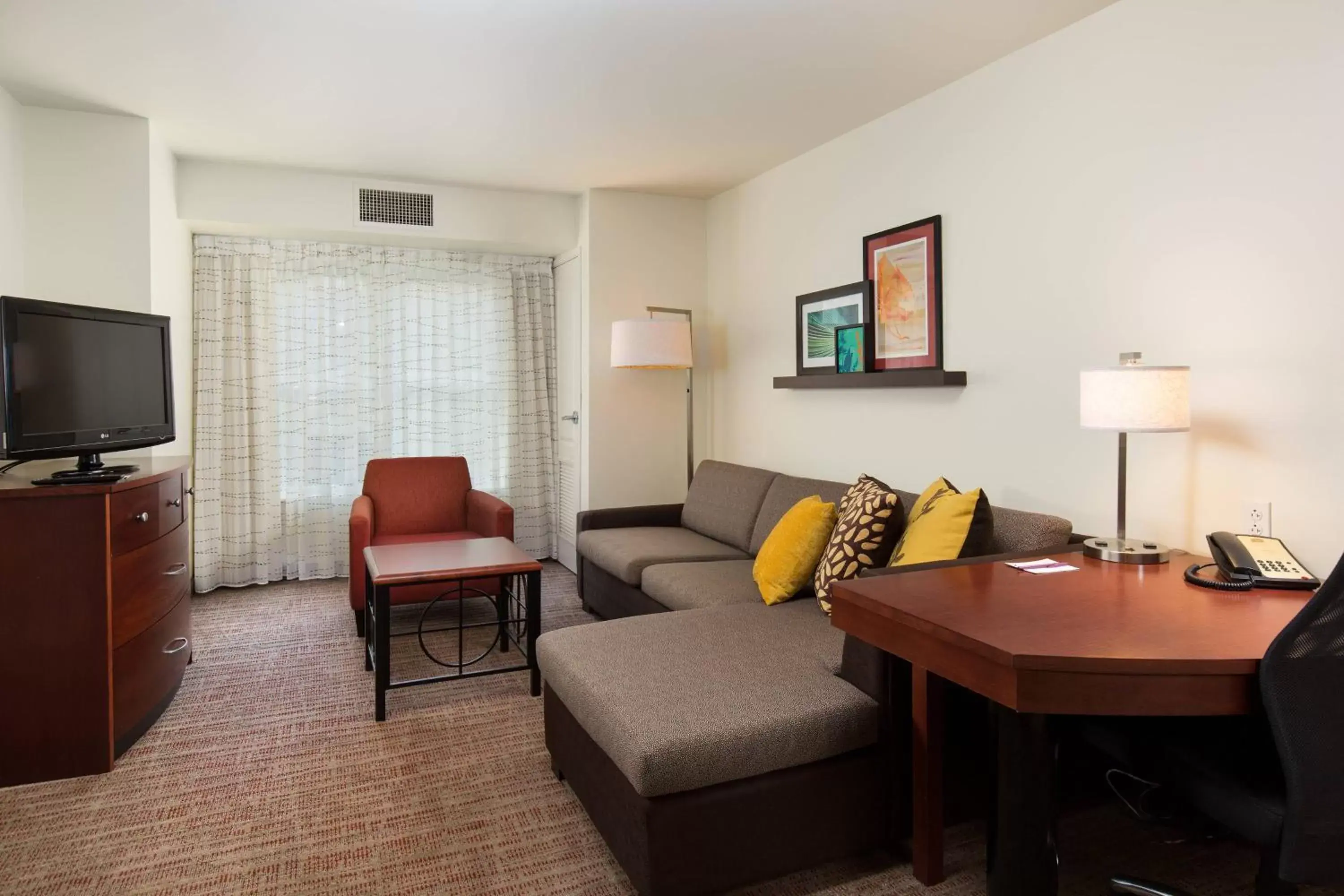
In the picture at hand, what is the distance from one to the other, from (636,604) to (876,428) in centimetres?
132

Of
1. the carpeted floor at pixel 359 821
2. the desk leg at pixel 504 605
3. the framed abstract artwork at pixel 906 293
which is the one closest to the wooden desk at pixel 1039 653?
the carpeted floor at pixel 359 821

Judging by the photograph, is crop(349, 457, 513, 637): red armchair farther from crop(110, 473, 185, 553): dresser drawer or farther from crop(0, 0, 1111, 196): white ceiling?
crop(0, 0, 1111, 196): white ceiling

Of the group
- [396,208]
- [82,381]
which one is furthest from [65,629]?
[396,208]

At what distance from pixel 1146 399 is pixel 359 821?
238 centimetres

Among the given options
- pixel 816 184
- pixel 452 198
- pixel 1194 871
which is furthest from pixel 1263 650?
pixel 452 198

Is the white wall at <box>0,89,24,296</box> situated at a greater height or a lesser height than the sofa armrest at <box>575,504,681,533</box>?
greater

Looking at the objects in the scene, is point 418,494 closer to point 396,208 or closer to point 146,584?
point 396,208

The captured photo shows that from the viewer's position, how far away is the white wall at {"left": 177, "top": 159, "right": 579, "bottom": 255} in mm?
4406

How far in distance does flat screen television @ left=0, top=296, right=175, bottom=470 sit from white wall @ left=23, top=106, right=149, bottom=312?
0.70 metres

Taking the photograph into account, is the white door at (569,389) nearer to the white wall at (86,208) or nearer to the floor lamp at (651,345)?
the floor lamp at (651,345)

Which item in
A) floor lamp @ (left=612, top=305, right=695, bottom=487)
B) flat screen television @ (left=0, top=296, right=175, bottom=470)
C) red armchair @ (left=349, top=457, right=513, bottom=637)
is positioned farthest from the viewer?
floor lamp @ (left=612, top=305, right=695, bottom=487)

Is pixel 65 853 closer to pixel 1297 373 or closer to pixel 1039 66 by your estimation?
pixel 1297 373

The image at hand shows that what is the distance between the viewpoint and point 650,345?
441cm

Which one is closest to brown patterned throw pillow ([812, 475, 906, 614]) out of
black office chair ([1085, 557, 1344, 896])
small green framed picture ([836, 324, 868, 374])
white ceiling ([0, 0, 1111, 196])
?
small green framed picture ([836, 324, 868, 374])
